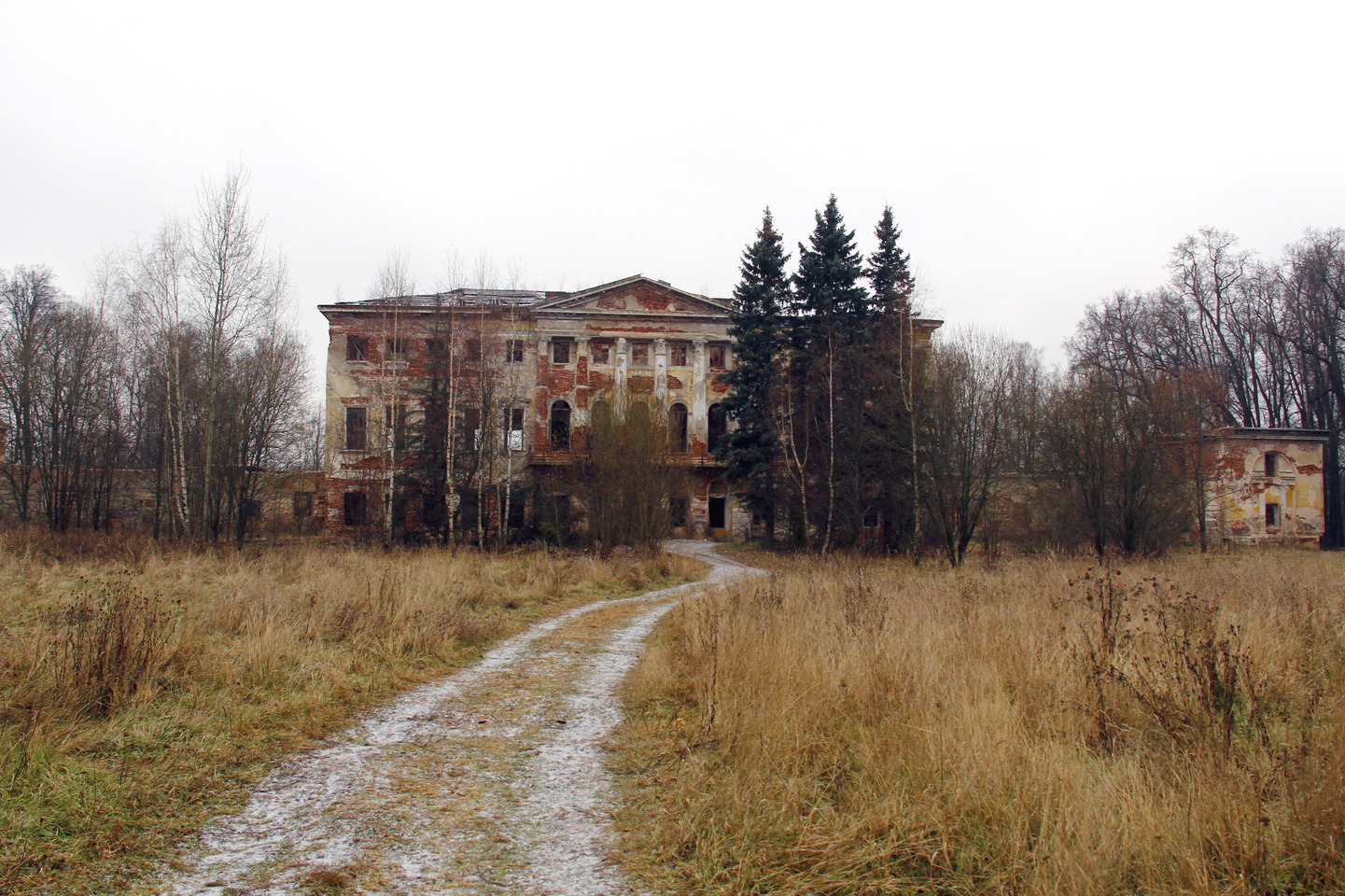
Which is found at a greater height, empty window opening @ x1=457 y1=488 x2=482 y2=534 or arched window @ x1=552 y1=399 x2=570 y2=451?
arched window @ x1=552 y1=399 x2=570 y2=451

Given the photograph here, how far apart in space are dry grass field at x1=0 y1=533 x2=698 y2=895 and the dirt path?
0.30 m

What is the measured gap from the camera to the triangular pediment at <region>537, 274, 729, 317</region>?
37188 millimetres

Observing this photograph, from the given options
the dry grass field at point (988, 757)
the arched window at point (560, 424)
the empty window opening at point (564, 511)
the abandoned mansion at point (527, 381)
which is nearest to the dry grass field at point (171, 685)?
the dry grass field at point (988, 757)

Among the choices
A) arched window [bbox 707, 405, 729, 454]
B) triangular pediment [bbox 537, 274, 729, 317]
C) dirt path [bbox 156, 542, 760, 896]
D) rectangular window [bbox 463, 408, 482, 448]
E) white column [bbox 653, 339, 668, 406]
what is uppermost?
triangular pediment [bbox 537, 274, 729, 317]

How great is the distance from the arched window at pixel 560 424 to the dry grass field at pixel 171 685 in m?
23.6

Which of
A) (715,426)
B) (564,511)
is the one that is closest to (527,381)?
(715,426)

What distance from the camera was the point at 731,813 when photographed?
377cm

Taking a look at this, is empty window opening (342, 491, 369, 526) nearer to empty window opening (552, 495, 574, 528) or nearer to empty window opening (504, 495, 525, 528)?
empty window opening (504, 495, 525, 528)

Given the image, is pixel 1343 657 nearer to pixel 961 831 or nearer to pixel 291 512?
pixel 961 831

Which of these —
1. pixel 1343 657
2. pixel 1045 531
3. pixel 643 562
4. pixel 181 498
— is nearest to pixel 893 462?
pixel 1045 531

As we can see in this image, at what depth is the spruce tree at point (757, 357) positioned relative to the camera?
Result: 2972 cm

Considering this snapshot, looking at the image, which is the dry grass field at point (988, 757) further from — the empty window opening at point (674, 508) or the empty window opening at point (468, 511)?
the empty window opening at point (468, 511)

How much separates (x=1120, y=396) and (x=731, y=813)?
2088 centimetres

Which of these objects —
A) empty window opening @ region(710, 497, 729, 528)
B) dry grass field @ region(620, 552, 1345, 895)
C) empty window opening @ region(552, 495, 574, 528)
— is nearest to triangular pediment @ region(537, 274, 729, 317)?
empty window opening @ region(710, 497, 729, 528)
